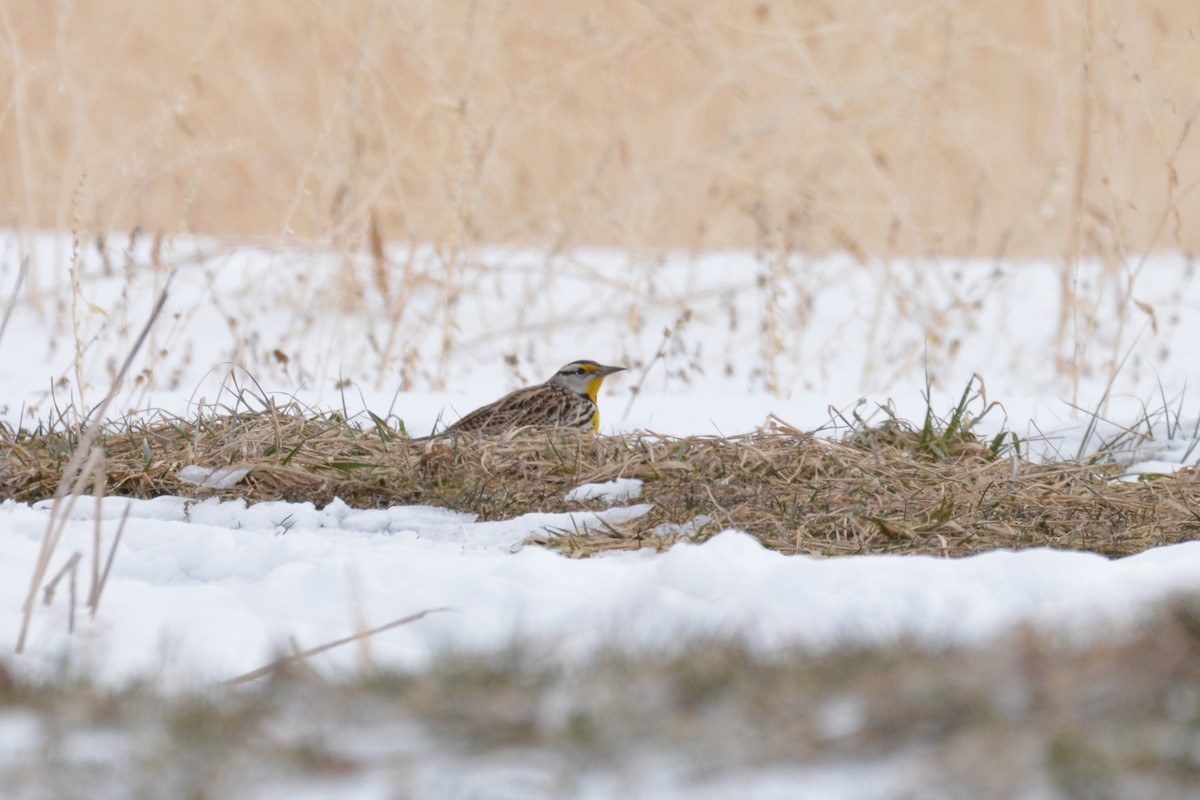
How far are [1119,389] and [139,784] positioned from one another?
694cm

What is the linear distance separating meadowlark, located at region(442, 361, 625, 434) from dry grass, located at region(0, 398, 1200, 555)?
481mm

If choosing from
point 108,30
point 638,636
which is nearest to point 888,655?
point 638,636

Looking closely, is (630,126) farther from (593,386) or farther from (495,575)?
(495,575)

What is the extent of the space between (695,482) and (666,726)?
2.32 meters

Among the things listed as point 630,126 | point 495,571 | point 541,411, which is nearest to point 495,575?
point 495,571

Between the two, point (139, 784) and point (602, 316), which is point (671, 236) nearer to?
point (602, 316)

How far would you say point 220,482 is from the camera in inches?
172

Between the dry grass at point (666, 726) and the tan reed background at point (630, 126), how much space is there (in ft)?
11.5

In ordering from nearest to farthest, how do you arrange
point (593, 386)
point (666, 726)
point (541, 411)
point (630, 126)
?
point (666, 726), point (541, 411), point (593, 386), point (630, 126)

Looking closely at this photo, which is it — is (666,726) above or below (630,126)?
below

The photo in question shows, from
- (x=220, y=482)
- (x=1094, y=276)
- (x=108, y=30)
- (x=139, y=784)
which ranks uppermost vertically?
(x=108, y=30)

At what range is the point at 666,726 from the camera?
2059 mm

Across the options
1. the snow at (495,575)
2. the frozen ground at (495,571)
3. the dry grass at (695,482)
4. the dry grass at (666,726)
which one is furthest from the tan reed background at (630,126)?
the dry grass at (666,726)

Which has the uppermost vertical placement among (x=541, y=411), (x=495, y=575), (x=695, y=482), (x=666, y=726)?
(x=541, y=411)
